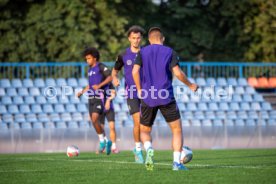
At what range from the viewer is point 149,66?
11117 mm

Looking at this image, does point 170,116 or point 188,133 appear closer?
point 170,116

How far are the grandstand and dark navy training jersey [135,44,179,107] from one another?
10.9 m

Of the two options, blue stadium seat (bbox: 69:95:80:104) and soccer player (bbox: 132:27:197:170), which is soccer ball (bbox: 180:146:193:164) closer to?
soccer player (bbox: 132:27:197:170)

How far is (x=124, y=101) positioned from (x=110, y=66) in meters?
1.18

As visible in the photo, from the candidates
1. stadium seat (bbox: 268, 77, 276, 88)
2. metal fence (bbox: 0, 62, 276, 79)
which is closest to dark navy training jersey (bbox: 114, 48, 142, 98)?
metal fence (bbox: 0, 62, 276, 79)

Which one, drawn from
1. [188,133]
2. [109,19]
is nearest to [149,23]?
[109,19]

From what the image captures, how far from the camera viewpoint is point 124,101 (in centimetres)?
2362

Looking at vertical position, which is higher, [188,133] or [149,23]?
[149,23]

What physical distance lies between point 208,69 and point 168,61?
15326 millimetres

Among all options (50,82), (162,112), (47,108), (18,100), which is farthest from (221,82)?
(162,112)

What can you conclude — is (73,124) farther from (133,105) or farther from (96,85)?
(133,105)

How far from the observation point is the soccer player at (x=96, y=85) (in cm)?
1677

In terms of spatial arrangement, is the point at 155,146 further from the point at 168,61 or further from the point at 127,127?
the point at 168,61

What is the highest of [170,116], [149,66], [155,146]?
[149,66]
